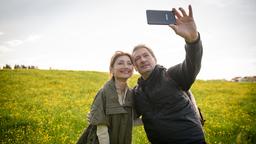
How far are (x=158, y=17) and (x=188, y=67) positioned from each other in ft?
3.36

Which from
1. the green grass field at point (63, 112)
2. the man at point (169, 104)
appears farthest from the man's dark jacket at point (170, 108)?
the green grass field at point (63, 112)

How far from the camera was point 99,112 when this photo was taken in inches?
185

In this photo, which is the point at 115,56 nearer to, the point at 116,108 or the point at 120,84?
the point at 120,84

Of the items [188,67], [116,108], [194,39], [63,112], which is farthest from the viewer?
[63,112]

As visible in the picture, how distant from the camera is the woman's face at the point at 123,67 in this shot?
5.01 metres

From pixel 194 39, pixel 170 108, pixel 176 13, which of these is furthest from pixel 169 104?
pixel 176 13

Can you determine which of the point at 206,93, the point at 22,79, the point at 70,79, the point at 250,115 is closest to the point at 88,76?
the point at 70,79

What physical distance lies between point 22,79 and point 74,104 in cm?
884

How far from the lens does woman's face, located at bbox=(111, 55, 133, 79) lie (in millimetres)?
5012

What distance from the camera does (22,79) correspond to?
2131cm

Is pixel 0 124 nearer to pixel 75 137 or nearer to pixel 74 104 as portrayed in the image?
pixel 75 137

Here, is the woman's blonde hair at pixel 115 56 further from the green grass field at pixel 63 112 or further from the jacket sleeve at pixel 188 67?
the green grass field at pixel 63 112

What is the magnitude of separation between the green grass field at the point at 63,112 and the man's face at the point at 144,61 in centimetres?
249

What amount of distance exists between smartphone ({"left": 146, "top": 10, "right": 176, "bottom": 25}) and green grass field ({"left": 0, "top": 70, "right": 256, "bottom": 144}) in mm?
3683
